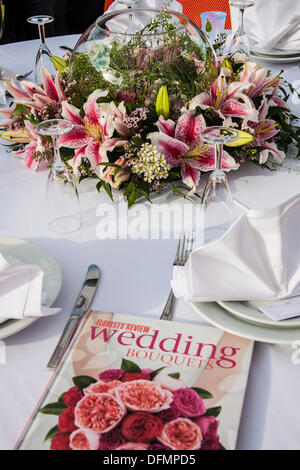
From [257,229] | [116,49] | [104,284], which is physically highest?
[116,49]

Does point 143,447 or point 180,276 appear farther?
point 180,276

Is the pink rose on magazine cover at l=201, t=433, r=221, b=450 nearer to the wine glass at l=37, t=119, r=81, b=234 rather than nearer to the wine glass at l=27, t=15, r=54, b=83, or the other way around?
the wine glass at l=37, t=119, r=81, b=234

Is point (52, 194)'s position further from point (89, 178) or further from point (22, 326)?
point (22, 326)

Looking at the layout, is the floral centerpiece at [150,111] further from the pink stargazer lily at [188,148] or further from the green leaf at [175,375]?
the green leaf at [175,375]

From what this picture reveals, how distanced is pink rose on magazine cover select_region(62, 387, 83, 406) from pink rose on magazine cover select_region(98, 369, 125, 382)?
3cm

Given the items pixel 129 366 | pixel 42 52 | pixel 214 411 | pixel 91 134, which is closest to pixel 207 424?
pixel 214 411

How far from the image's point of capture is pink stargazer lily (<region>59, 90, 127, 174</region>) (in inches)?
38.6

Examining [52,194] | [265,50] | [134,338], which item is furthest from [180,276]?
[265,50]

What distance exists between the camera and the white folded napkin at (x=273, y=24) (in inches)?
63.5

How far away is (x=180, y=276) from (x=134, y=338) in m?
0.10

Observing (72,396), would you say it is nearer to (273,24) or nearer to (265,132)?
(265,132)

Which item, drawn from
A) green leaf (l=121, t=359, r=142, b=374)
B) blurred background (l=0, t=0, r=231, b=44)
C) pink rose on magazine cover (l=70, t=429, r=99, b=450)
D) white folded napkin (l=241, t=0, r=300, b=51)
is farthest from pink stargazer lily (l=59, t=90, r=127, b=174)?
blurred background (l=0, t=0, r=231, b=44)

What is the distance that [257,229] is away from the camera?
0.74 m

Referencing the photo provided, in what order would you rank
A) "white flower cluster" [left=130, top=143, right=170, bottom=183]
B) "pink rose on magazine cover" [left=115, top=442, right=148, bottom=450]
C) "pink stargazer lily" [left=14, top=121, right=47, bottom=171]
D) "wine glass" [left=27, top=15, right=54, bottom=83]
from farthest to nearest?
1. "wine glass" [left=27, top=15, right=54, bottom=83]
2. "pink stargazer lily" [left=14, top=121, right=47, bottom=171]
3. "white flower cluster" [left=130, top=143, right=170, bottom=183]
4. "pink rose on magazine cover" [left=115, top=442, right=148, bottom=450]
